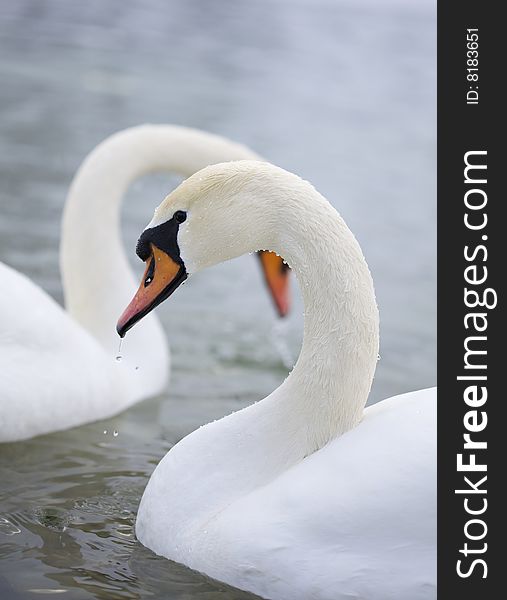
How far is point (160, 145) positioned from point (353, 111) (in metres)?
10.3

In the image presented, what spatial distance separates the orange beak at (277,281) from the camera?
24.8ft

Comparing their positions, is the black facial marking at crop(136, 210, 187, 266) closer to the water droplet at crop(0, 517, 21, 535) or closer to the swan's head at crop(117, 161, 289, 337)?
the swan's head at crop(117, 161, 289, 337)

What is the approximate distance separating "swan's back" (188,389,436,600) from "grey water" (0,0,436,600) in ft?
0.66

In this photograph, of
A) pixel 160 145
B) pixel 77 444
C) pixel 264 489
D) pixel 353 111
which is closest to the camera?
pixel 264 489

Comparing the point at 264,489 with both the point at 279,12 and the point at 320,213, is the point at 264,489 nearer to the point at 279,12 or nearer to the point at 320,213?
the point at 320,213

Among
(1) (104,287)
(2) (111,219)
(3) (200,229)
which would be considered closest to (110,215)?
(2) (111,219)

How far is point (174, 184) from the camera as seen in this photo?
12344 millimetres

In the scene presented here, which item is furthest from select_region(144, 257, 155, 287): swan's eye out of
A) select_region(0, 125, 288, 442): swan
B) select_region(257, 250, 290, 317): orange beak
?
select_region(257, 250, 290, 317): orange beak

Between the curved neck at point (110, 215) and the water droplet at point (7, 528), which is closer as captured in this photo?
the water droplet at point (7, 528)

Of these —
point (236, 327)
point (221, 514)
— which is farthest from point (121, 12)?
point (221, 514)

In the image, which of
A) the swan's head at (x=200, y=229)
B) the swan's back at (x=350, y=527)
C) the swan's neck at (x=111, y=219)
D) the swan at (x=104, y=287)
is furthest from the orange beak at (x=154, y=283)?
the swan's neck at (x=111, y=219)

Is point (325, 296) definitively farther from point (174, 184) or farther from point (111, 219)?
point (174, 184)

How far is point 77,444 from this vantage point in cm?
582

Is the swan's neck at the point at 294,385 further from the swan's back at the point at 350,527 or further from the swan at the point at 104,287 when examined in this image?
the swan at the point at 104,287
